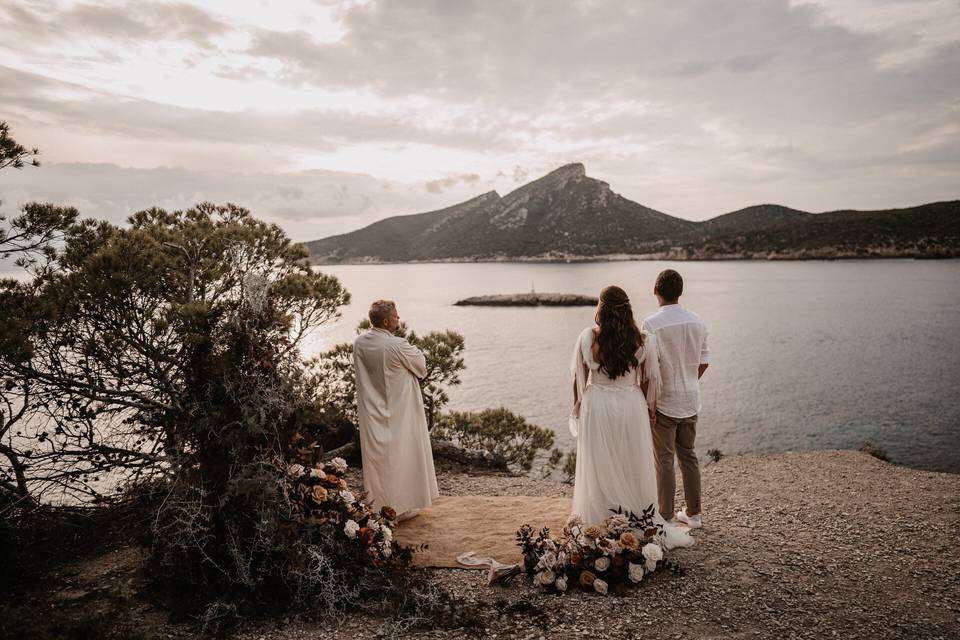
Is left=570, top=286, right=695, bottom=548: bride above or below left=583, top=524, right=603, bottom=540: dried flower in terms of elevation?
above

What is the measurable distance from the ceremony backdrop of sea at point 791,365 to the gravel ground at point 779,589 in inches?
384

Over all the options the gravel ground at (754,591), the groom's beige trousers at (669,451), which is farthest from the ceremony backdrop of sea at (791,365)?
the groom's beige trousers at (669,451)

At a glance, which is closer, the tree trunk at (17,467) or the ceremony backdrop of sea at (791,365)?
the tree trunk at (17,467)

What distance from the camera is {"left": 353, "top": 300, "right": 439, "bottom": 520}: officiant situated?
6332 millimetres

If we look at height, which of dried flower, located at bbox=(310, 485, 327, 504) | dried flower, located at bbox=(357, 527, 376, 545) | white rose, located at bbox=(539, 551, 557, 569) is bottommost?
white rose, located at bbox=(539, 551, 557, 569)

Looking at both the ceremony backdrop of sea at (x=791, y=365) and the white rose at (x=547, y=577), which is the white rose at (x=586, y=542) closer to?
the white rose at (x=547, y=577)

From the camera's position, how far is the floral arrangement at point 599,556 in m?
5.00

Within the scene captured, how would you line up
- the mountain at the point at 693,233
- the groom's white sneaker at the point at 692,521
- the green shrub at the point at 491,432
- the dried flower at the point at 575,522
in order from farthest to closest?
the mountain at the point at 693,233 → the green shrub at the point at 491,432 → the groom's white sneaker at the point at 692,521 → the dried flower at the point at 575,522

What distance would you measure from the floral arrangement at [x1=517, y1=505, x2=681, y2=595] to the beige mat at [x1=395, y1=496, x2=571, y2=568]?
631mm

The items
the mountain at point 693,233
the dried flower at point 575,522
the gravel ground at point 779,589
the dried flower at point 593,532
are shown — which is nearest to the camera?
the gravel ground at point 779,589

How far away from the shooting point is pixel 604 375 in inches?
217

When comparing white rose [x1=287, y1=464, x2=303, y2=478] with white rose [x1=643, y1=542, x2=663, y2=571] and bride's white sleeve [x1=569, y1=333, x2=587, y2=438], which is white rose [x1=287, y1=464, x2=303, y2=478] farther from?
white rose [x1=643, y1=542, x2=663, y2=571]

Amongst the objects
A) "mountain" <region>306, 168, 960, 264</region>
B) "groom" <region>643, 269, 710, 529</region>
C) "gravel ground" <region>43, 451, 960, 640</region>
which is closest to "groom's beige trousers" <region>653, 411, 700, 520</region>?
"groom" <region>643, 269, 710, 529</region>

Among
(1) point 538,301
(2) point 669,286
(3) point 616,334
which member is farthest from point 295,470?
(1) point 538,301
